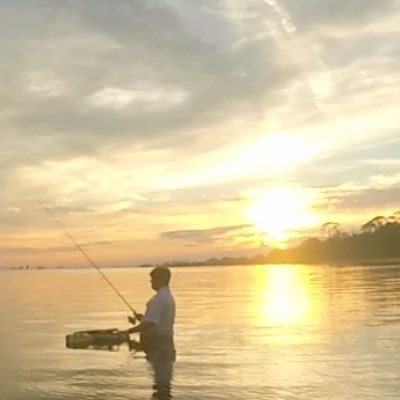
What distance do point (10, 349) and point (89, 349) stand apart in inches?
196

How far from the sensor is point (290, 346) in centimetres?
2606

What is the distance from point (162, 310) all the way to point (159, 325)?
0.45m

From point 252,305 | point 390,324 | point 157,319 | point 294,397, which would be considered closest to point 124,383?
point 157,319

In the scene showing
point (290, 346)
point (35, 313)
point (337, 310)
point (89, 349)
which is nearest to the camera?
point (89, 349)

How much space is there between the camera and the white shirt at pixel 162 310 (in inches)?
703

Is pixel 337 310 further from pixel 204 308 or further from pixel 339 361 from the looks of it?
pixel 339 361

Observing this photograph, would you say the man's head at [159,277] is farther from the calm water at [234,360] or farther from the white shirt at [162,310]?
the calm water at [234,360]

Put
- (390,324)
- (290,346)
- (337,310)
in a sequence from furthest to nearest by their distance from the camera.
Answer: (337,310)
(390,324)
(290,346)

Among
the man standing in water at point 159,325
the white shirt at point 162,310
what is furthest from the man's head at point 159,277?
the white shirt at point 162,310

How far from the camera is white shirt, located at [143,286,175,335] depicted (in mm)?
17844

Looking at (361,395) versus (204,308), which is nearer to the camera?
(361,395)

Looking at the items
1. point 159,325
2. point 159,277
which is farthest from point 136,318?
point 159,277

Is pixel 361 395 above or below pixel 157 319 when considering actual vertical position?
below

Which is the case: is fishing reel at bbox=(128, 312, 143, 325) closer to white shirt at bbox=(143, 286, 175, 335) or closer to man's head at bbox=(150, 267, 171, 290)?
white shirt at bbox=(143, 286, 175, 335)
